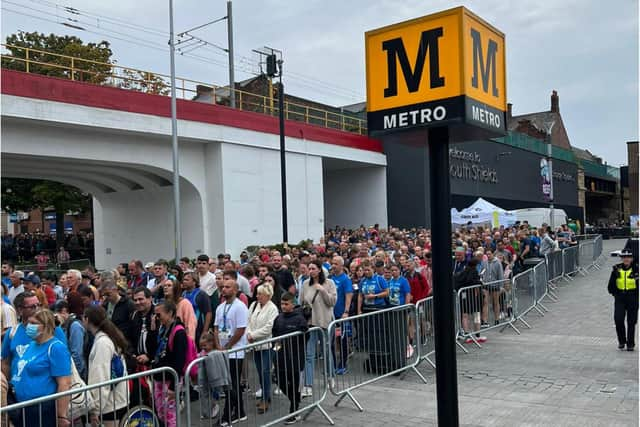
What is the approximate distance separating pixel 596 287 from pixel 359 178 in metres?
17.4

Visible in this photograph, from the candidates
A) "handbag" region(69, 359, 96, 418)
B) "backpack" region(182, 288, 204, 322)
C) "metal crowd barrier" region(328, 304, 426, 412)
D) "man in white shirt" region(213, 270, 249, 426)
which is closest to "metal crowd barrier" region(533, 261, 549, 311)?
"metal crowd barrier" region(328, 304, 426, 412)

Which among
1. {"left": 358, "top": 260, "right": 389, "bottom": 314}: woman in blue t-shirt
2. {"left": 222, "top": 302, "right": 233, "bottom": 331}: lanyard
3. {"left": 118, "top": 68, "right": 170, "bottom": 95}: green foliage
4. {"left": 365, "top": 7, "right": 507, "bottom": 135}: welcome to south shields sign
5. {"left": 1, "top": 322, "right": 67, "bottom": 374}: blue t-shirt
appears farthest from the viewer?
{"left": 118, "top": 68, "right": 170, "bottom": 95}: green foliage

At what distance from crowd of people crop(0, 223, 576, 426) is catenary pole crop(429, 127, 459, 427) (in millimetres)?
2205

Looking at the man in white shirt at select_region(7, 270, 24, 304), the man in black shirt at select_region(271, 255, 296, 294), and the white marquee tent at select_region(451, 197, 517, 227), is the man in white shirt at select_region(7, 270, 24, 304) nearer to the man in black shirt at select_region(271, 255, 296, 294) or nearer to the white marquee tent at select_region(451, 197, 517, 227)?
the man in black shirt at select_region(271, 255, 296, 294)

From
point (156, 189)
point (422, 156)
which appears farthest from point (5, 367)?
point (422, 156)

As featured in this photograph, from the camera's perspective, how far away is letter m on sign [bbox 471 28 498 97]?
2764 millimetres

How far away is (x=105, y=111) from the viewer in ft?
62.4

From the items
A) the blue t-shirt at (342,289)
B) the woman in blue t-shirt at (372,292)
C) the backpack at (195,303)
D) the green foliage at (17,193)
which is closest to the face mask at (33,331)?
the backpack at (195,303)

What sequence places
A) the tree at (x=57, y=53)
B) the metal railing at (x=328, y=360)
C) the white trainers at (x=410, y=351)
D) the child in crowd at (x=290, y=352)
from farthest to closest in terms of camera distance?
the tree at (x=57, y=53)
the white trainers at (x=410, y=351)
the child in crowd at (x=290, y=352)
the metal railing at (x=328, y=360)

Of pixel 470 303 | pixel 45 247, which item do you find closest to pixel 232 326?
pixel 470 303

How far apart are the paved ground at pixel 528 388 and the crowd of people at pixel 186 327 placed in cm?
67

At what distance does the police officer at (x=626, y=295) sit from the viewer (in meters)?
9.56

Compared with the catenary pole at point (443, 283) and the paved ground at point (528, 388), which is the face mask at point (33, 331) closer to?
the paved ground at point (528, 388)

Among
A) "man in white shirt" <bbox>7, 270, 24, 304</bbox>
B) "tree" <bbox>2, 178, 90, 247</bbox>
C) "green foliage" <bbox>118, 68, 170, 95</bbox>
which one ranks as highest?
"green foliage" <bbox>118, 68, 170, 95</bbox>
